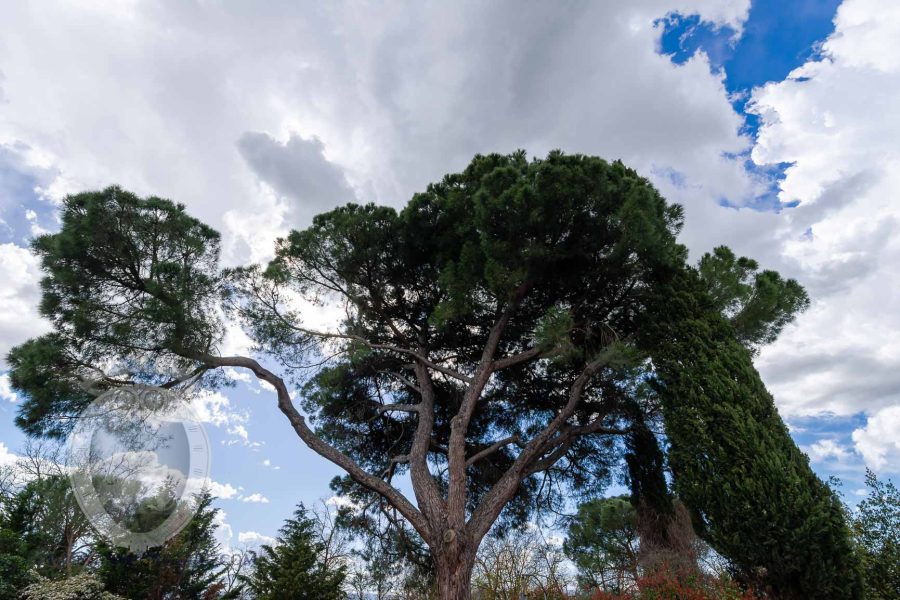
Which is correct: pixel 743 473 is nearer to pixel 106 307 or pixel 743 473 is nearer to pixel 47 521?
pixel 106 307

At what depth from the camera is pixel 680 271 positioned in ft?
24.8

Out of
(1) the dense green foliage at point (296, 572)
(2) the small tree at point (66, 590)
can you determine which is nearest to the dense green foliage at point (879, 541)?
(1) the dense green foliage at point (296, 572)

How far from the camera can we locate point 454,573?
6555mm

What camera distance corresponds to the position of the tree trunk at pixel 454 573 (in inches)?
254

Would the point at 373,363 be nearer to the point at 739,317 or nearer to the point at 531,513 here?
the point at 531,513

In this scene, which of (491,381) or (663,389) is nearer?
(663,389)

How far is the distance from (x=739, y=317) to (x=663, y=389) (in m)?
2.67

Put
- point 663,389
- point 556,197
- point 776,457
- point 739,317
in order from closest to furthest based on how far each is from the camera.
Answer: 1. point 776,457
2. point 663,389
3. point 556,197
4. point 739,317

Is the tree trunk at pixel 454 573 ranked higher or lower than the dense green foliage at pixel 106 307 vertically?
lower

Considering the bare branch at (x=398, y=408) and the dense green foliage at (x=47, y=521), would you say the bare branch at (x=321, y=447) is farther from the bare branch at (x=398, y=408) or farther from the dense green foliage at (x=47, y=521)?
the dense green foliage at (x=47, y=521)

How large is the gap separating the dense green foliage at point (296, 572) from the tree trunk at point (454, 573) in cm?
507

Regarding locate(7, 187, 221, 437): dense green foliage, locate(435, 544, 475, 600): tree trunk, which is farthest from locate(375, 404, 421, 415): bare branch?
locate(7, 187, 221, 437): dense green foliage

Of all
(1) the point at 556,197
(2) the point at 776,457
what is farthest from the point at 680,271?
(2) the point at 776,457

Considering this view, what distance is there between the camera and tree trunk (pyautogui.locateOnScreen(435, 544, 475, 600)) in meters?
6.45
